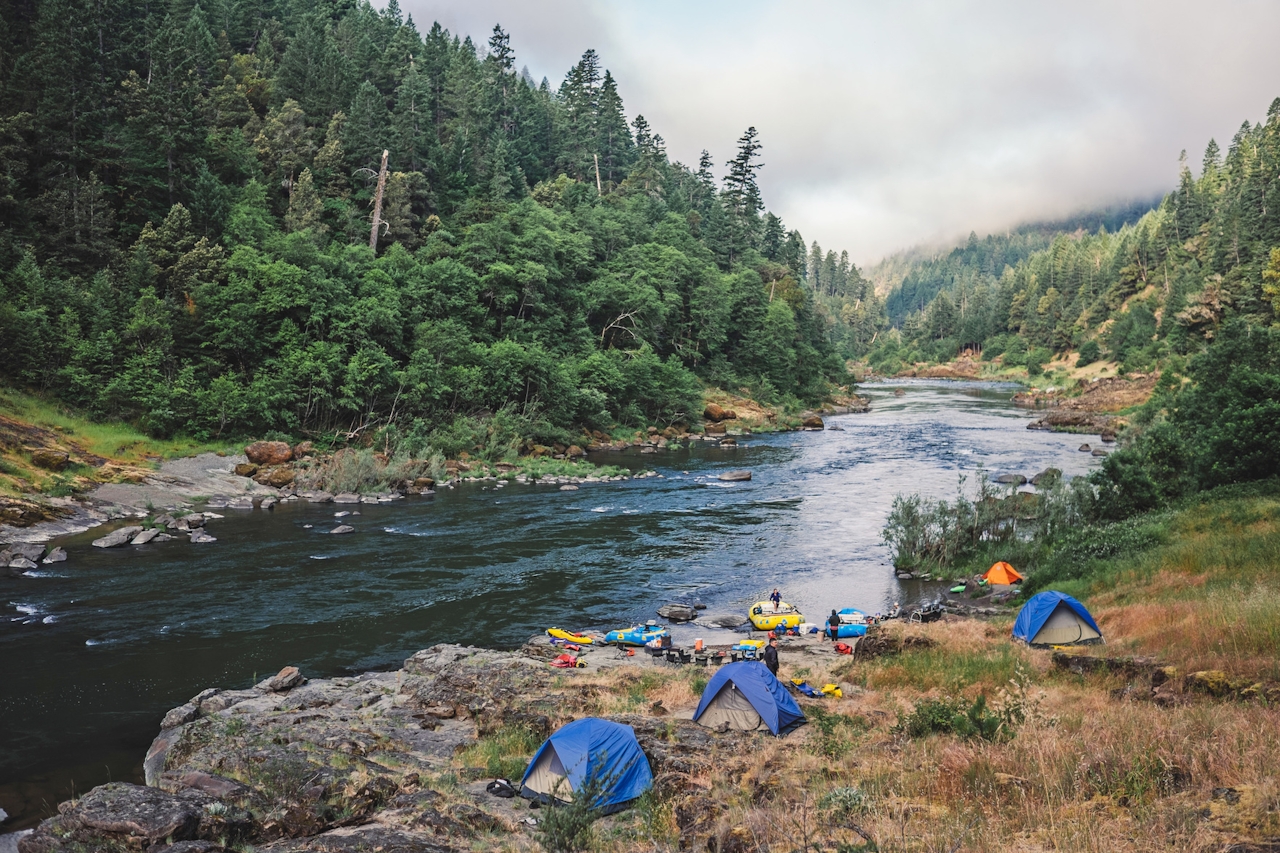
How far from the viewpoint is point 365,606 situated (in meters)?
22.9

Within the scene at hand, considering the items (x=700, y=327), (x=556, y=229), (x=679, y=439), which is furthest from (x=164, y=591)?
(x=700, y=327)

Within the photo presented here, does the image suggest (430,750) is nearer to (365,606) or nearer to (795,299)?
(365,606)

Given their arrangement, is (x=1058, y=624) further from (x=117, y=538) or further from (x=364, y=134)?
(x=364, y=134)

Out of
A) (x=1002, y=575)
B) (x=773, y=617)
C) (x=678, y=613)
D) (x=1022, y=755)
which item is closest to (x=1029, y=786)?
(x=1022, y=755)

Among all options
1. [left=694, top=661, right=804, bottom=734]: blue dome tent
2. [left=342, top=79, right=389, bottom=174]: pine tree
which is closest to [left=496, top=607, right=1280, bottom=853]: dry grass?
[left=694, top=661, right=804, bottom=734]: blue dome tent

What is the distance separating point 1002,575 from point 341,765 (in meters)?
23.2

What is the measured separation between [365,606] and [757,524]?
18144 millimetres

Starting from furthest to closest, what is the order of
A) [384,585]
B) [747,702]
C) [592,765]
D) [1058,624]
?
[384,585] → [1058,624] → [747,702] → [592,765]

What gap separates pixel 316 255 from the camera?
1877 inches

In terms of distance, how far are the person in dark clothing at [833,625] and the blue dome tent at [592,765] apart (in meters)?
11.8

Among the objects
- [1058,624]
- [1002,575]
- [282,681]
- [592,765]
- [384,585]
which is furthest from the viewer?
[1002,575]

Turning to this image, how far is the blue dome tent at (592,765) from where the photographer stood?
34.3 feet

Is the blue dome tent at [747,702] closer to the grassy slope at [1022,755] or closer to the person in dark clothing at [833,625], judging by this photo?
the grassy slope at [1022,755]

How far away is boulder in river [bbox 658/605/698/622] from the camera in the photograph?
23.0 m
